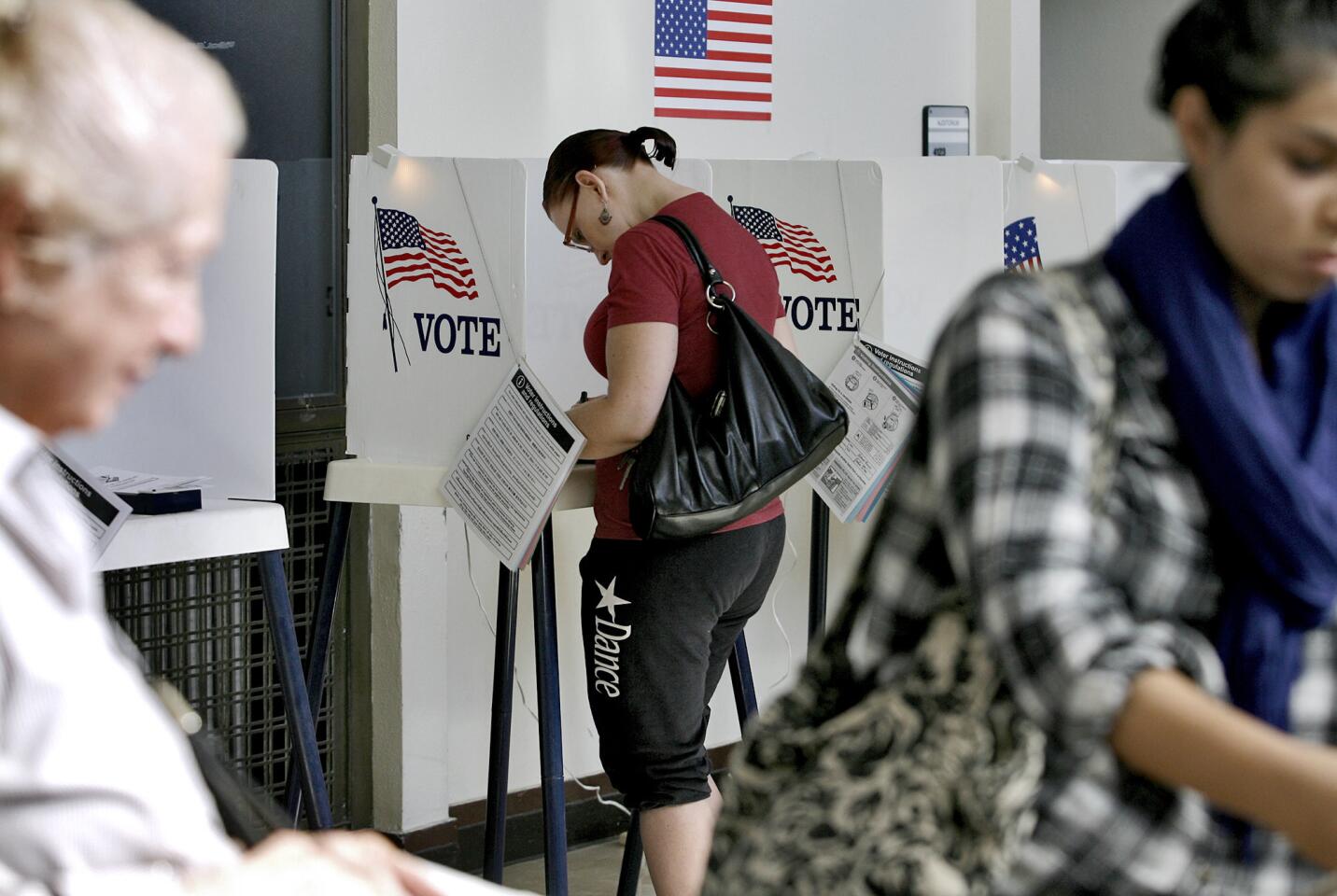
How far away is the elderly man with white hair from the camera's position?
0.84 m

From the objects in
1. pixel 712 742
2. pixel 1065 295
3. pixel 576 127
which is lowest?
pixel 712 742

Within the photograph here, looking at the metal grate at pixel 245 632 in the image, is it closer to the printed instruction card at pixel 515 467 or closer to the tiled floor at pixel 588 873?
the tiled floor at pixel 588 873

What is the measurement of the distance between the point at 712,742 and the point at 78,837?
3.55 meters

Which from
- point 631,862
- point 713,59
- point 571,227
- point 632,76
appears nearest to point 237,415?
point 571,227

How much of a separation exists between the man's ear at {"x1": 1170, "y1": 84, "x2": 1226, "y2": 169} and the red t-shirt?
4.76 feet

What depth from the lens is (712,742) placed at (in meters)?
4.34

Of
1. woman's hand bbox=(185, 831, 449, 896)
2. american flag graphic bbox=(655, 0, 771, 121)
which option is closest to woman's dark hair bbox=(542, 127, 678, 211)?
american flag graphic bbox=(655, 0, 771, 121)

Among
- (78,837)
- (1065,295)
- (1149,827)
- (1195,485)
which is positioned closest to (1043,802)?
(1149,827)

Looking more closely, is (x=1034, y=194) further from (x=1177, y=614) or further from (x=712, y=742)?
(x=1177, y=614)

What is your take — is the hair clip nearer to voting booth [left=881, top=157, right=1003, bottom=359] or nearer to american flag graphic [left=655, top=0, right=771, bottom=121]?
voting booth [left=881, top=157, right=1003, bottom=359]

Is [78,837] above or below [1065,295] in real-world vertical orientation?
below

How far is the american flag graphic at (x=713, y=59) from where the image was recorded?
4.09 meters

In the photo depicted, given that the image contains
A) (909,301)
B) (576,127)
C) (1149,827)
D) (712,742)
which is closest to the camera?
(1149,827)

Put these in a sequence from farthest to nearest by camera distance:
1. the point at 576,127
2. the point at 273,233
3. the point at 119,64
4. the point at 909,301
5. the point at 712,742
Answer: the point at 712,742 < the point at 576,127 < the point at 909,301 < the point at 273,233 < the point at 119,64
